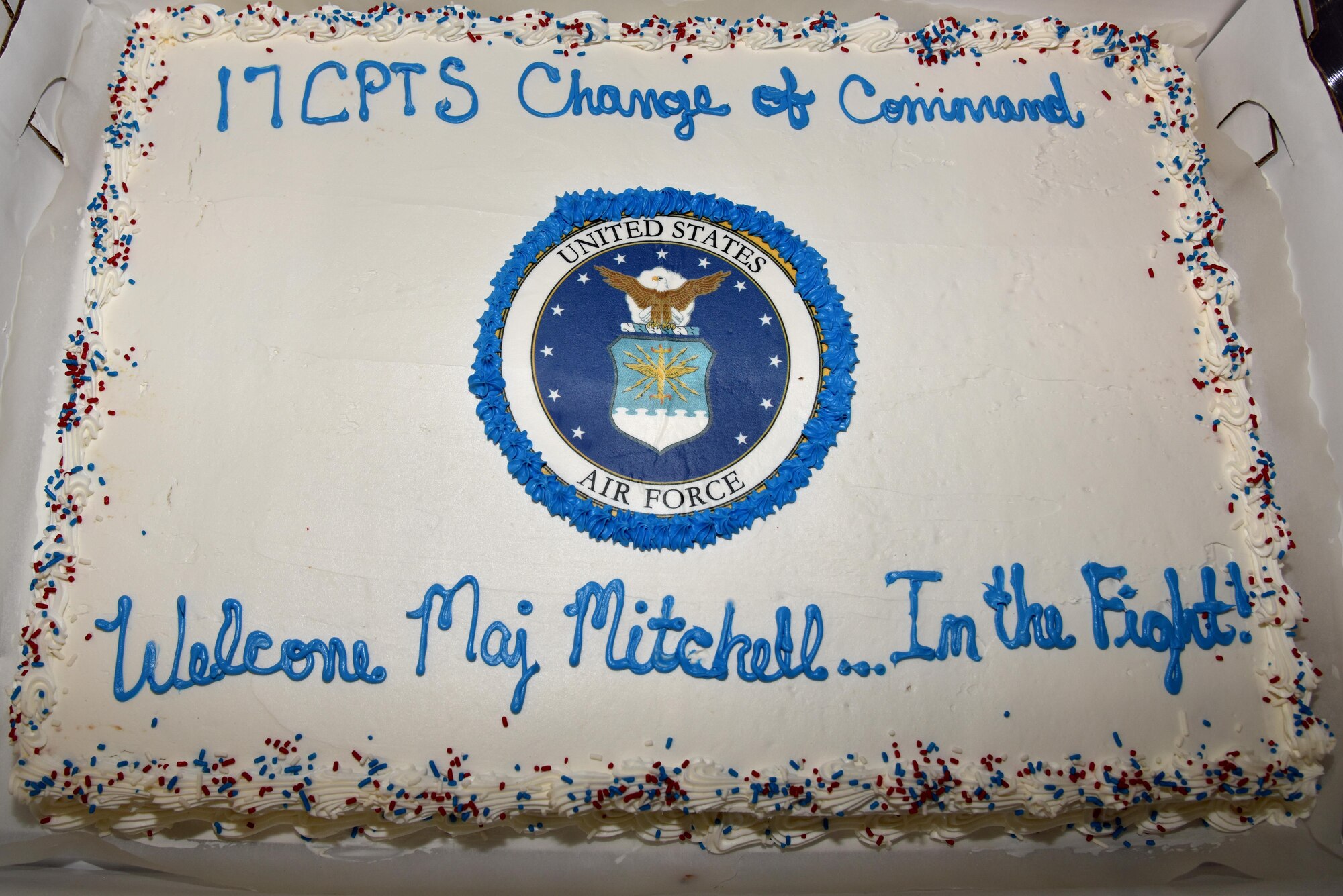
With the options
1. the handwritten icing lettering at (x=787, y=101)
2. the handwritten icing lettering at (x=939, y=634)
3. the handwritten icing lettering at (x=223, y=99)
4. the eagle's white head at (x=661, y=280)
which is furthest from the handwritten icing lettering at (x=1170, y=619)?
the handwritten icing lettering at (x=223, y=99)

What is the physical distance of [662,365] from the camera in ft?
10.6

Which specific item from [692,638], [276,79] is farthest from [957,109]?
[276,79]

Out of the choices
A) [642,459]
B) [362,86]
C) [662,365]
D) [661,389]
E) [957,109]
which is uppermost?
[362,86]

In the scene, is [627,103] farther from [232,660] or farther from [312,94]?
[232,660]

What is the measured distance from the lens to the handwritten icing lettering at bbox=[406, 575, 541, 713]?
292cm

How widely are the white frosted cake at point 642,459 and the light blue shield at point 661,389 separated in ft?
0.04

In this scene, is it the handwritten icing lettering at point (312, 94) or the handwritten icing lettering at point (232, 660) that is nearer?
the handwritten icing lettering at point (232, 660)

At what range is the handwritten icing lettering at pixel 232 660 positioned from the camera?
9.43 feet

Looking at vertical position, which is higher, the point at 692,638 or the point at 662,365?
the point at 662,365

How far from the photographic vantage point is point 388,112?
11.7 ft

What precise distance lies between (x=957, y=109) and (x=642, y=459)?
2.30 metres

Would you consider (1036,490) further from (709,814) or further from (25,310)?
(25,310)

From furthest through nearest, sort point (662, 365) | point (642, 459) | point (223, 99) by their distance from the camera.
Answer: point (223, 99) → point (662, 365) → point (642, 459)

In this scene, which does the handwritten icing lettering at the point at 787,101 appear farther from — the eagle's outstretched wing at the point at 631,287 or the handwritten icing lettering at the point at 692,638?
the handwritten icing lettering at the point at 692,638
